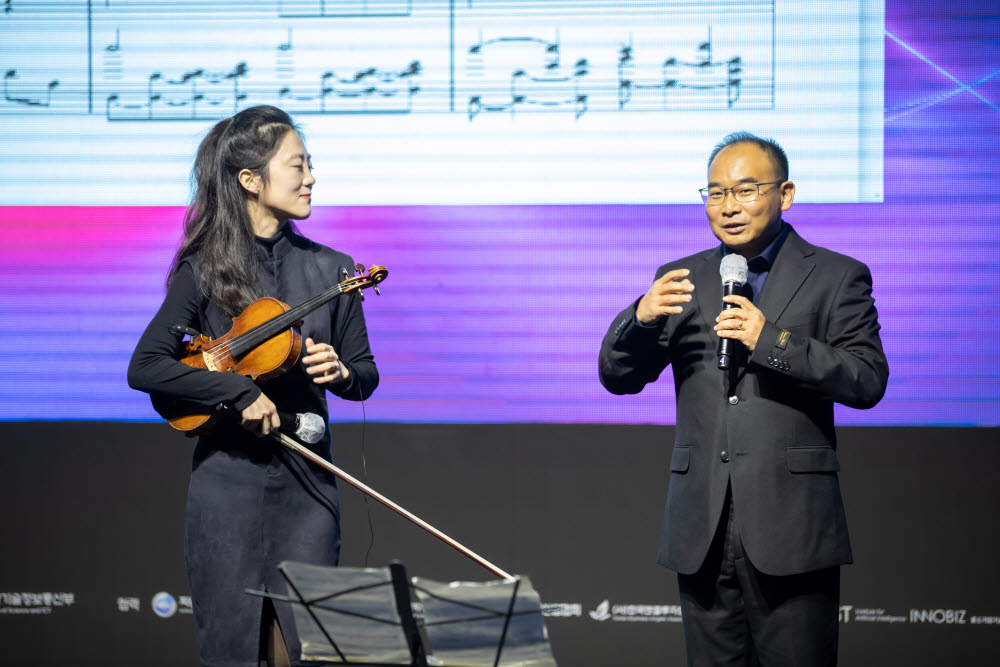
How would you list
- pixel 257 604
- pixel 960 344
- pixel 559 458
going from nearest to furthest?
pixel 257 604 → pixel 960 344 → pixel 559 458

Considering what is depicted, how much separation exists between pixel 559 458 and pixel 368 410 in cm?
77

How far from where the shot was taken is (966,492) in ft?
11.4

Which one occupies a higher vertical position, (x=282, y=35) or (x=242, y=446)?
(x=282, y=35)

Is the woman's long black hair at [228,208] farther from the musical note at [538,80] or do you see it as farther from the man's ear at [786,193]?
the musical note at [538,80]

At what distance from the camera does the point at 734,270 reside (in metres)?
1.97

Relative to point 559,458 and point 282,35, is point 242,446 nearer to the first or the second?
point 559,458

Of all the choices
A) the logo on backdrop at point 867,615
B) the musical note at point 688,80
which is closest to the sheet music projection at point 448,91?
the musical note at point 688,80

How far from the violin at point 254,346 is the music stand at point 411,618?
622 mm

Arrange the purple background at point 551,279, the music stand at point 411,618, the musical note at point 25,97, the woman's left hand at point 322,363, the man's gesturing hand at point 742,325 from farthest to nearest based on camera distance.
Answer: the musical note at point 25,97, the purple background at point 551,279, the woman's left hand at point 322,363, the man's gesturing hand at point 742,325, the music stand at point 411,618

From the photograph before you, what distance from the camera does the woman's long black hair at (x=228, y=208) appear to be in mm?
2092

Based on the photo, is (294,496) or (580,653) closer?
(294,496)

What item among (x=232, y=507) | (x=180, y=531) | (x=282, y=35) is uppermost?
(x=282, y=35)

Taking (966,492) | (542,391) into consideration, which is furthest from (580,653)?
(966,492)

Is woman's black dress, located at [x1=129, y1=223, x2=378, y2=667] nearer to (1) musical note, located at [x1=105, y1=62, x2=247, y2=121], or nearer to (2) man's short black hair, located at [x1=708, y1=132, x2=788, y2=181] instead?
(2) man's short black hair, located at [x1=708, y1=132, x2=788, y2=181]
